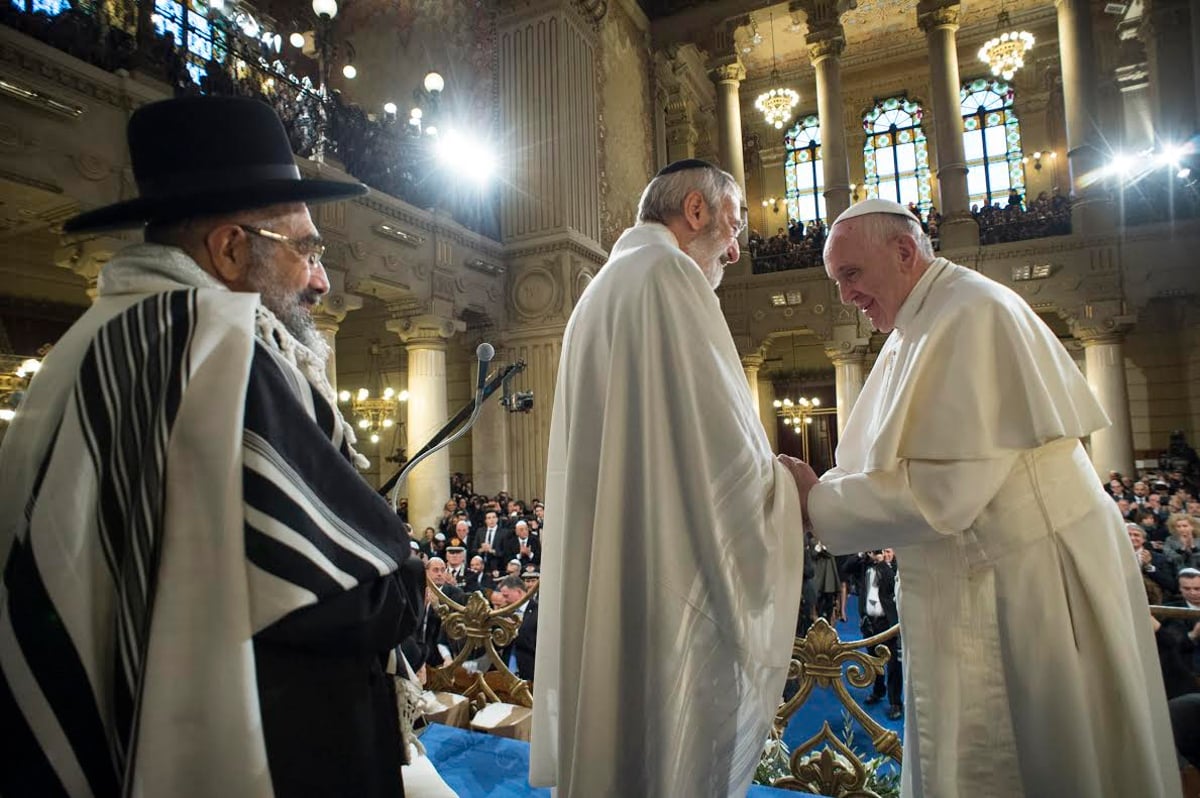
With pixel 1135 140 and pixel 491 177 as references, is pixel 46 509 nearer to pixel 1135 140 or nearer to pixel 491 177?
pixel 491 177

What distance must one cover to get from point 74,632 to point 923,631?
1.93m

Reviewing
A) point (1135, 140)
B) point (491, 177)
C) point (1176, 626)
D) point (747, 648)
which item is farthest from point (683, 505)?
point (1135, 140)

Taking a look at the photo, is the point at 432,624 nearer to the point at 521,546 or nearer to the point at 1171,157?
the point at 521,546

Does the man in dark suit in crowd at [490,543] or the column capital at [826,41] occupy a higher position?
the column capital at [826,41]

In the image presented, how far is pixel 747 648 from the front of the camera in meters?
1.63

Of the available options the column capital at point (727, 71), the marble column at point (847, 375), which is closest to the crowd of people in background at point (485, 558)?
the marble column at point (847, 375)

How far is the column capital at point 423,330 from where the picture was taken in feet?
35.4

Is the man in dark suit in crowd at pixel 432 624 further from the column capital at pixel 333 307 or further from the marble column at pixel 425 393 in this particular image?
the marble column at pixel 425 393

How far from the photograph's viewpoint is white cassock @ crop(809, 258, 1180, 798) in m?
1.65

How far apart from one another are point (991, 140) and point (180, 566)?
23.5 m

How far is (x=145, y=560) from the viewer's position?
1.04 m

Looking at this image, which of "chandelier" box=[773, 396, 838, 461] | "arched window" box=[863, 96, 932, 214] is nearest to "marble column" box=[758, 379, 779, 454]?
"chandelier" box=[773, 396, 838, 461]

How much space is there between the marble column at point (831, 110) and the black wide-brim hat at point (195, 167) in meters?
16.1

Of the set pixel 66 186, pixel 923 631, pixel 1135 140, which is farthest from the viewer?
pixel 1135 140
